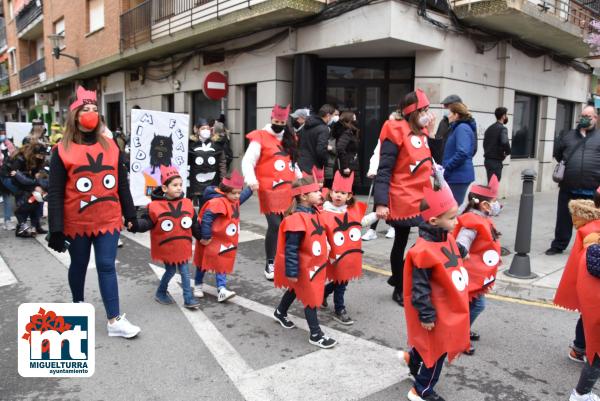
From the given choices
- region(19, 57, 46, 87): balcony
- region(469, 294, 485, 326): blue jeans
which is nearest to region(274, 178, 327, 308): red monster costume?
region(469, 294, 485, 326): blue jeans

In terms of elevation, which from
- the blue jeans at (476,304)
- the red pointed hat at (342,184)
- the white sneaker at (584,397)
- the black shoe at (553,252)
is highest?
the red pointed hat at (342,184)

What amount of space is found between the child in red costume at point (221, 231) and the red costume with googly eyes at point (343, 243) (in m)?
1.05

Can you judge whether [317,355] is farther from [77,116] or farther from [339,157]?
[339,157]

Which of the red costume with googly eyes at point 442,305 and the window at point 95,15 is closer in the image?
the red costume with googly eyes at point 442,305

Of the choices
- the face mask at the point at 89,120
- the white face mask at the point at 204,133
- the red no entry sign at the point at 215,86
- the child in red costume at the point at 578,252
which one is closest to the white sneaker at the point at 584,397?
the child in red costume at the point at 578,252

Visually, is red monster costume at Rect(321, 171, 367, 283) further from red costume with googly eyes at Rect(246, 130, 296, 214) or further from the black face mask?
the black face mask

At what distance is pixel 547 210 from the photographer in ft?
33.7

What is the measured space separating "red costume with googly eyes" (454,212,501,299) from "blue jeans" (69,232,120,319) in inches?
104

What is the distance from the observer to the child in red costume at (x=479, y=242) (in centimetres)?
339

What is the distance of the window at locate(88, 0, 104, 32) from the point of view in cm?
1749

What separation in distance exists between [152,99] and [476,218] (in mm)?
14429

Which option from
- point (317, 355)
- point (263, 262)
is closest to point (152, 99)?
point (263, 262)

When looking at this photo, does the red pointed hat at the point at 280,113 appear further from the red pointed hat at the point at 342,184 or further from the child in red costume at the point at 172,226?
the red pointed hat at the point at 342,184

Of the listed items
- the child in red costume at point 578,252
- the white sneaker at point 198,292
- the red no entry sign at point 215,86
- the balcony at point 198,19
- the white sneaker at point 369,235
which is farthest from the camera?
the red no entry sign at point 215,86
